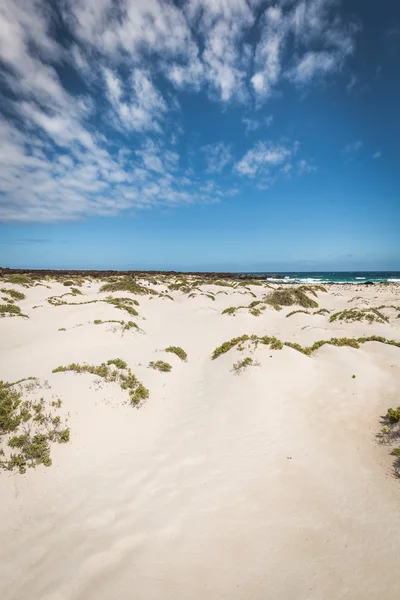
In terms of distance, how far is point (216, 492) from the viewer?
5441mm

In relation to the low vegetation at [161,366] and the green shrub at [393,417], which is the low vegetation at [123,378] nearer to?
the low vegetation at [161,366]

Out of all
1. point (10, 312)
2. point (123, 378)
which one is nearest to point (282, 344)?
point (123, 378)

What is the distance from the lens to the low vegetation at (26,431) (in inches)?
221

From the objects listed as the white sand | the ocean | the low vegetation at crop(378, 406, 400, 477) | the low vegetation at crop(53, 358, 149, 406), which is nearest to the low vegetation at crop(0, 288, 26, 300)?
the white sand

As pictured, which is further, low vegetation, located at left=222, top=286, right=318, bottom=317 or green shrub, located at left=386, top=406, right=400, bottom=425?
low vegetation, located at left=222, top=286, right=318, bottom=317

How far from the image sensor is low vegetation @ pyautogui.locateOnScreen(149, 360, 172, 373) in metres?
11.1

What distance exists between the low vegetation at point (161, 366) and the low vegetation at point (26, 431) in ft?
14.1

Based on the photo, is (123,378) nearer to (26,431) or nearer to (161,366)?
(161,366)

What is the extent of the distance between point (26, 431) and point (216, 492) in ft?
14.1

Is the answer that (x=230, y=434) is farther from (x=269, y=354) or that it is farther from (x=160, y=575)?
(x=269, y=354)

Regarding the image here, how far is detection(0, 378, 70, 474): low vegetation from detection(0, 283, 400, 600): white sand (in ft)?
0.77

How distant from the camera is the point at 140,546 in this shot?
4324 millimetres

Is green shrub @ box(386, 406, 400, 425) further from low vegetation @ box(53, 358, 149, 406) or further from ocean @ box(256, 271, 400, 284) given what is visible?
ocean @ box(256, 271, 400, 284)

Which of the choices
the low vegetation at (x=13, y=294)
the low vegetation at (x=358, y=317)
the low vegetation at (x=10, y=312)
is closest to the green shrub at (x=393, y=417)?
the low vegetation at (x=358, y=317)
